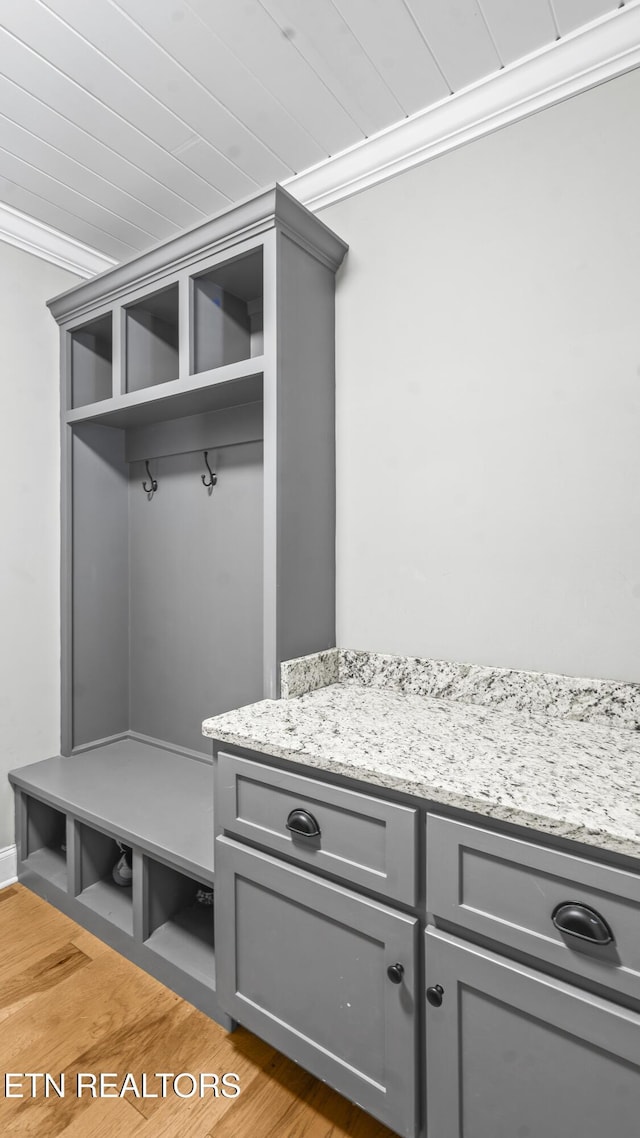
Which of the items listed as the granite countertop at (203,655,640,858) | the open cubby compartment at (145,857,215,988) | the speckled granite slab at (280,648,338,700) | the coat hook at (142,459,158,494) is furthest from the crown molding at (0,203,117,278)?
the open cubby compartment at (145,857,215,988)

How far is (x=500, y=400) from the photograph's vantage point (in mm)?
1565

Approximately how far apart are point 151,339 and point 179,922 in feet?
6.73

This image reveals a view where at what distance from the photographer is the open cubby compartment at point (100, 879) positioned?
1.86 m

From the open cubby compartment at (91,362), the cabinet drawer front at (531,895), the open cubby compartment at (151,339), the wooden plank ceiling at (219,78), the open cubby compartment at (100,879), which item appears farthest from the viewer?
the open cubby compartment at (91,362)

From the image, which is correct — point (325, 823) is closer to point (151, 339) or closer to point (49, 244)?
point (151, 339)

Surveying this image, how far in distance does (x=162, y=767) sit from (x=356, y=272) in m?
1.93

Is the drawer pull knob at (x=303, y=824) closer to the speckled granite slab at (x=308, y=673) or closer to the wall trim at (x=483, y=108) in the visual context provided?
the speckled granite slab at (x=308, y=673)

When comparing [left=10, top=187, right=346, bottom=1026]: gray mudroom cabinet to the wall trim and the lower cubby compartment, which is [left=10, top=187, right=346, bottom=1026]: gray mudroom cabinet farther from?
the wall trim

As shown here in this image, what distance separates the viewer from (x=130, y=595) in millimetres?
2521

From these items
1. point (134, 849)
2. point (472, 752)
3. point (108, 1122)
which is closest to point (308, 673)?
point (472, 752)

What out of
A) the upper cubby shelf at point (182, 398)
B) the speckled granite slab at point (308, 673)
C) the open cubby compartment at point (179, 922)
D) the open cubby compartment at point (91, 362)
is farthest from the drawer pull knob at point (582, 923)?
the open cubby compartment at point (91, 362)

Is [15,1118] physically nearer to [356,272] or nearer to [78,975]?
[78,975]

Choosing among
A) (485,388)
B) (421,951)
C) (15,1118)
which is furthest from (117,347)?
(15,1118)

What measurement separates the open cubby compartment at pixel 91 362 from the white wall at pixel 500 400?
107 centimetres
